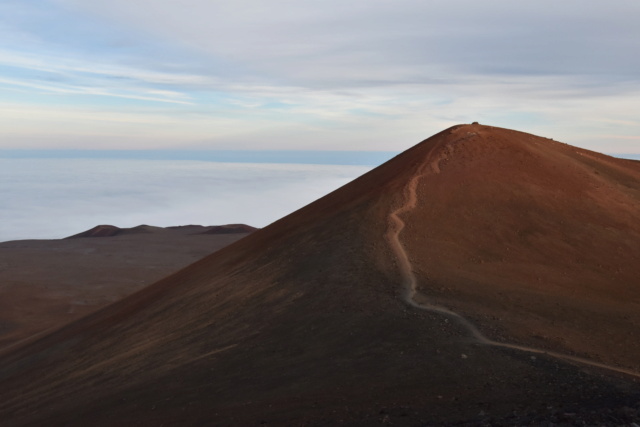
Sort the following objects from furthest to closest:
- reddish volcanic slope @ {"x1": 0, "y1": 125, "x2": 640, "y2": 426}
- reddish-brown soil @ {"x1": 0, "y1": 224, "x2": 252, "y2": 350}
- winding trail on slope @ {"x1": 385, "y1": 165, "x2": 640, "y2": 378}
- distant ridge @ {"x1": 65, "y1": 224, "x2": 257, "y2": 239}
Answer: distant ridge @ {"x1": 65, "y1": 224, "x2": 257, "y2": 239}
reddish-brown soil @ {"x1": 0, "y1": 224, "x2": 252, "y2": 350}
winding trail on slope @ {"x1": 385, "y1": 165, "x2": 640, "y2": 378}
reddish volcanic slope @ {"x1": 0, "y1": 125, "x2": 640, "y2": 426}

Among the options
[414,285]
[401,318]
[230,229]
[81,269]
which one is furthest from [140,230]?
[401,318]

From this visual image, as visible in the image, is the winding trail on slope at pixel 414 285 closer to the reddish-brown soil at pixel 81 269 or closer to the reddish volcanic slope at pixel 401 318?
the reddish volcanic slope at pixel 401 318

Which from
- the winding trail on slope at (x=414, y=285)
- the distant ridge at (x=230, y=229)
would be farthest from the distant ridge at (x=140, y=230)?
the winding trail on slope at (x=414, y=285)

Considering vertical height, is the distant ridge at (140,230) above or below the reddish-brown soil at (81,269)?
above

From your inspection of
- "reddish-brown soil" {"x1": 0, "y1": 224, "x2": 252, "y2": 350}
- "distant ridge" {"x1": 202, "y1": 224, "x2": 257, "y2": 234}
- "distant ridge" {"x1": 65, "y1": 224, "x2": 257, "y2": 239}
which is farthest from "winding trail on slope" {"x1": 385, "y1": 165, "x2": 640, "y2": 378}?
"distant ridge" {"x1": 65, "y1": 224, "x2": 257, "y2": 239}

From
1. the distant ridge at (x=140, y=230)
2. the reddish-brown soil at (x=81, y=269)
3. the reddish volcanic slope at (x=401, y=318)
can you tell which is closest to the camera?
the reddish volcanic slope at (x=401, y=318)

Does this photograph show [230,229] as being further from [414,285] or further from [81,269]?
[414,285]

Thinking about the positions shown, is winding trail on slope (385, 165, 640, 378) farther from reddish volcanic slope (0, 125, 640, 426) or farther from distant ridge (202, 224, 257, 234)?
distant ridge (202, 224, 257, 234)
